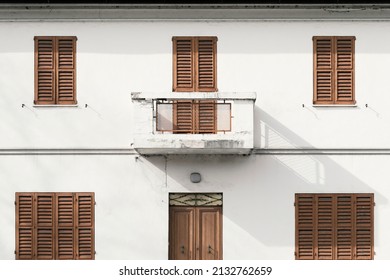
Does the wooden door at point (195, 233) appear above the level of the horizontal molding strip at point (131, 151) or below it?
below

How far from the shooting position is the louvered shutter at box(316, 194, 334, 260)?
16344mm

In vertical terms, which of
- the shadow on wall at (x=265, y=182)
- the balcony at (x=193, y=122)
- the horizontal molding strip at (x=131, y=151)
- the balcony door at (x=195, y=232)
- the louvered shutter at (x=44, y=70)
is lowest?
the balcony door at (x=195, y=232)

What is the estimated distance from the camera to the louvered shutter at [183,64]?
16.5 m

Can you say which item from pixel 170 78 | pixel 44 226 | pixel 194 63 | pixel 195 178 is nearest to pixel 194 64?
pixel 194 63

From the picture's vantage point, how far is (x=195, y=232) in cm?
1644

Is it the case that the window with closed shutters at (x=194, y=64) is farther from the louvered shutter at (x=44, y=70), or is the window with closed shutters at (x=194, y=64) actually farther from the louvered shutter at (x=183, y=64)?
the louvered shutter at (x=44, y=70)

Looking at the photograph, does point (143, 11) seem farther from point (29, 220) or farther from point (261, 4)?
point (29, 220)

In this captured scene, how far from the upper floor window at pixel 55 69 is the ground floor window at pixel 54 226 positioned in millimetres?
2261

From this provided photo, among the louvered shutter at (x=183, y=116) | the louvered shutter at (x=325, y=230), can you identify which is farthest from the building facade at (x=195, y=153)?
the louvered shutter at (x=183, y=116)

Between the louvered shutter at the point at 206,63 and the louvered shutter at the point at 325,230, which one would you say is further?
the louvered shutter at the point at 206,63

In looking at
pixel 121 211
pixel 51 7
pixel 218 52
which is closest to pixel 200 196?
pixel 121 211

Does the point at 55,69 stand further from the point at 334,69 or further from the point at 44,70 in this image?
the point at 334,69

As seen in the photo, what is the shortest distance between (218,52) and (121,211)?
171 inches
